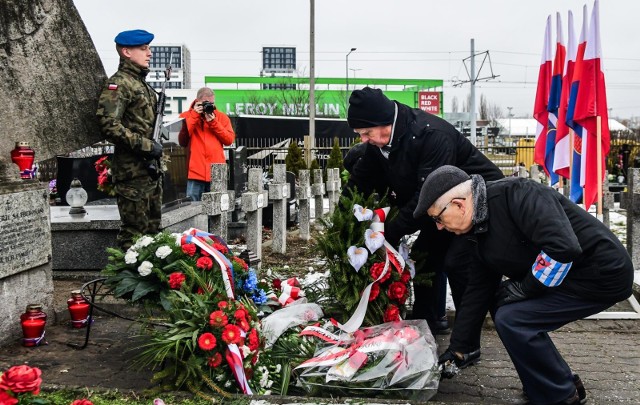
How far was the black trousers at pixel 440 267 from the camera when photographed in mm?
4398

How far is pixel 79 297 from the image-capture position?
494 centimetres

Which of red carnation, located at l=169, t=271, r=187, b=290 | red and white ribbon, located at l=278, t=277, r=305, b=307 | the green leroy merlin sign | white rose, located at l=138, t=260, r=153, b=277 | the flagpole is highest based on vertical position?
the green leroy merlin sign

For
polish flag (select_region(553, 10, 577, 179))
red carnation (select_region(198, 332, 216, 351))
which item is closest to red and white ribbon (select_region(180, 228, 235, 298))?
red carnation (select_region(198, 332, 216, 351))

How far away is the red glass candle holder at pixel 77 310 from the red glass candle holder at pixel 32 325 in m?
0.38

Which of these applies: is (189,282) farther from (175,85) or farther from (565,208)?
(175,85)

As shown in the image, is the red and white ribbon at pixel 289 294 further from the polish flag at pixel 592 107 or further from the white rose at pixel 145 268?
the polish flag at pixel 592 107

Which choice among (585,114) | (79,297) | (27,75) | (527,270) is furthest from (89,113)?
(585,114)

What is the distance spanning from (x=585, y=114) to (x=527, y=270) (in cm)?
454

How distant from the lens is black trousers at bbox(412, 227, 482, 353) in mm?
4398

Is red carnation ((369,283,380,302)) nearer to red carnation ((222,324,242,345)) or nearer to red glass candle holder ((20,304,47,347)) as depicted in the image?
red carnation ((222,324,242,345))

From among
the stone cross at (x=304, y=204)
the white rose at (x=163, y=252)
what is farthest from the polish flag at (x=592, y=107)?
the white rose at (x=163, y=252)

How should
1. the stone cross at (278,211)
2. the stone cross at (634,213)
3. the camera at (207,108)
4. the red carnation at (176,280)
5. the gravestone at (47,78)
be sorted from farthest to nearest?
the stone cross at (278,211) → the camera at (207,108) → the stone cross at (634,213) → the gravestone at (47,78) → the red carnation at (176,280)

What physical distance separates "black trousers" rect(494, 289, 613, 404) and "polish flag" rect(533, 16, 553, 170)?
20.3ft

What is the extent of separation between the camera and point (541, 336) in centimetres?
339
